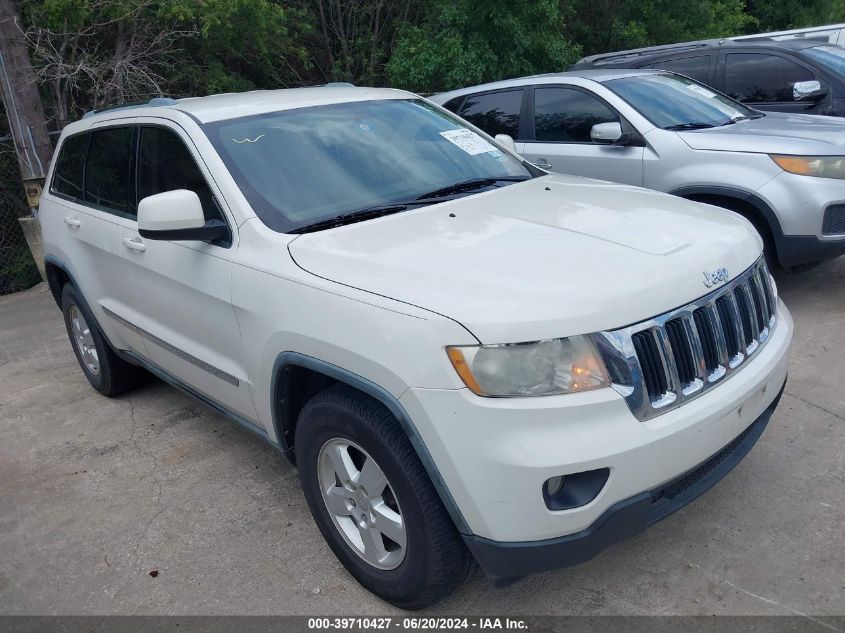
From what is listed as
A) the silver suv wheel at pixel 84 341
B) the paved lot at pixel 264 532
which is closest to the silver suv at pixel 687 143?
the paved lot at pixel 264 532

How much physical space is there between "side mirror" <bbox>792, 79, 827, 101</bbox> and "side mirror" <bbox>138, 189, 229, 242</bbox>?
245 inches

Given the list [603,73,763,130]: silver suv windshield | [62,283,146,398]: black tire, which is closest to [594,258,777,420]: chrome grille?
[603,73,763,130]: silver suv windshield

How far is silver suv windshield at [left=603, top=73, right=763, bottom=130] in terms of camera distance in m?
5.76

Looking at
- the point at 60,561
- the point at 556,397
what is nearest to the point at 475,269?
the point at 556,397

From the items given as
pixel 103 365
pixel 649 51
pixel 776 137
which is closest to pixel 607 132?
pixel 776 137

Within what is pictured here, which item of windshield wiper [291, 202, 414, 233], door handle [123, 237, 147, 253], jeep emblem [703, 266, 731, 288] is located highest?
windshield wiper [291, 202, 414, 233]

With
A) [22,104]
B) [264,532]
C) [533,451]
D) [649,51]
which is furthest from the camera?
[649,51]

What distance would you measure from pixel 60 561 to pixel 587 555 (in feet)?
7.52

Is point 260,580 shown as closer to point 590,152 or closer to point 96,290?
point 96,290

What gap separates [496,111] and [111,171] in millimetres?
3641

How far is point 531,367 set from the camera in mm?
2215

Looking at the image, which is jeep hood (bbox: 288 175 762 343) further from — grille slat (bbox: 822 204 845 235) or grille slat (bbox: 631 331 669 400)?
grille slat (bbox: 822 204 845 235)

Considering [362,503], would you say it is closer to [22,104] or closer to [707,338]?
[707,338]

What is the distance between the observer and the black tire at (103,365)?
4.60 meters
